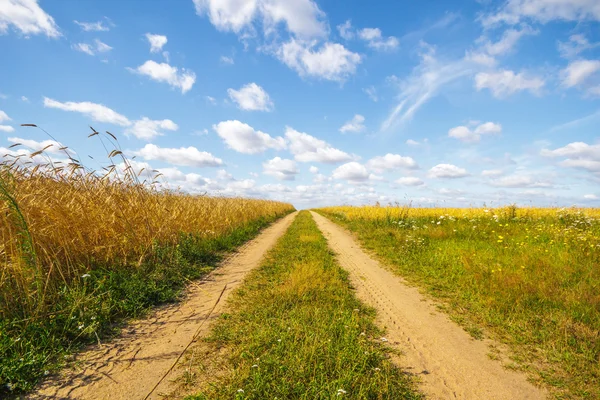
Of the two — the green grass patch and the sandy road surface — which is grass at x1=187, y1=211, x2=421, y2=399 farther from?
the green grass patch

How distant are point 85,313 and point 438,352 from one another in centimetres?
559

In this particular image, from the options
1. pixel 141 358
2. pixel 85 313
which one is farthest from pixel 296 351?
pixel 85 313

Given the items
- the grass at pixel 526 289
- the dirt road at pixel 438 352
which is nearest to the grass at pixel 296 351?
the dirt road at pixel 438 352

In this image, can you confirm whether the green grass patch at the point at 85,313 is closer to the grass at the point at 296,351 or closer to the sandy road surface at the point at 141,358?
the sandy road surface at the point at 141,358

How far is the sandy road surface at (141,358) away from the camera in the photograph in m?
3.11

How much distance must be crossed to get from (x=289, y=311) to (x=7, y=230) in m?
5.35

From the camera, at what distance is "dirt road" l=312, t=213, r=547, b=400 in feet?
11.1

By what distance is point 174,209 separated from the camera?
31.9ft

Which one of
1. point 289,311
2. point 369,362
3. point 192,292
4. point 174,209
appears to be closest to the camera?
point 369,362

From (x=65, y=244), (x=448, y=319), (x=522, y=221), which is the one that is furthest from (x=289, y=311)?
(x=522, y=221)

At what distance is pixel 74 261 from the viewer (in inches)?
219

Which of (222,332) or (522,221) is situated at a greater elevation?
(522,221)

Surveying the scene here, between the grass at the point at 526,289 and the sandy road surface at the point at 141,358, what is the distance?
4808 millimetres

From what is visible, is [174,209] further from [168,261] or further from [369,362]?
[369,362]
